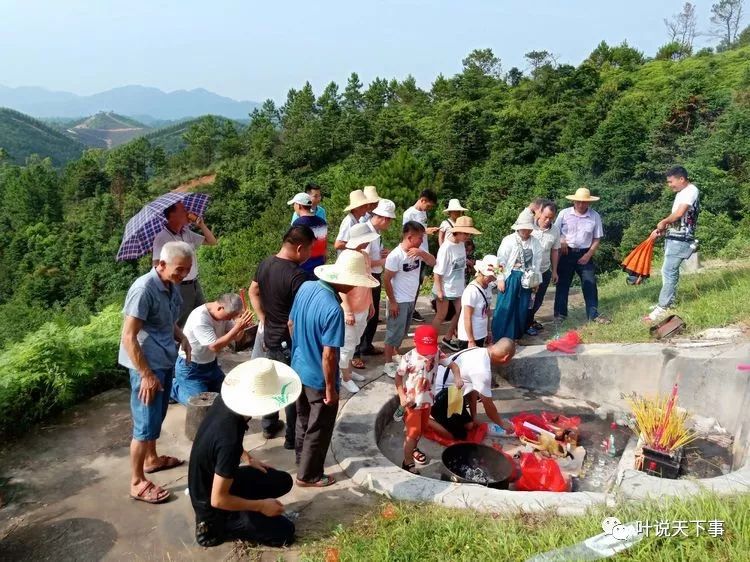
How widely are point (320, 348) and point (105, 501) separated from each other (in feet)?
6.01

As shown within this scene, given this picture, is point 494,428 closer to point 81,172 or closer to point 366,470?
point 366,470

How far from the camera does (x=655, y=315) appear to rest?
20.5ft

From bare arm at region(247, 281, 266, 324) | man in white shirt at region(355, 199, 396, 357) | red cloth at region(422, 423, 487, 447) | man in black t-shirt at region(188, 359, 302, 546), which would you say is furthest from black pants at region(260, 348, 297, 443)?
man in white shirt at region(355, 199, 396, 357)

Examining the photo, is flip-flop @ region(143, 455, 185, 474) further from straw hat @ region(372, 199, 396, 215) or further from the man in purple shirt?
the man in purple shirt

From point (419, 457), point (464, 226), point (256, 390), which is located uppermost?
point (464, 226)

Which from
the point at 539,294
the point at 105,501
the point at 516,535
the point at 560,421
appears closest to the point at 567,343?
the point at 560,421

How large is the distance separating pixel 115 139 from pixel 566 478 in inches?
7679

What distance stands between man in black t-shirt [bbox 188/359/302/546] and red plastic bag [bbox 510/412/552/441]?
2.47 meters

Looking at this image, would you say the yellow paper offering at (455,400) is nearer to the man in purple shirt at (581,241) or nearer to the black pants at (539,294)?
the black pants at (539,294)

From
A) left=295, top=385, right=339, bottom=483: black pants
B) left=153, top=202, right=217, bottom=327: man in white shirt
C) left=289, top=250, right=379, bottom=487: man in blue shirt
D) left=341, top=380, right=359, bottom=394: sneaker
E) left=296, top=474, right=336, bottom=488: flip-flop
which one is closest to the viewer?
left=289, top=250, right=379, bottom=487: man in blue shirt

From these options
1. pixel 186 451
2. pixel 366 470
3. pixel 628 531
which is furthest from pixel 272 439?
pixel 628 531

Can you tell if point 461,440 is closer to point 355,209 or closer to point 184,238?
point 355,209

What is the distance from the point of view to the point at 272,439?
14.8 feet

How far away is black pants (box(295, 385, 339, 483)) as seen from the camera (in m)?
3.70
